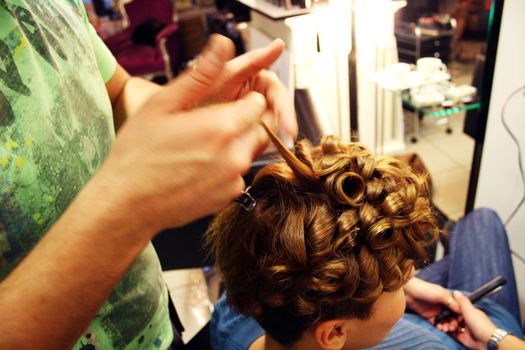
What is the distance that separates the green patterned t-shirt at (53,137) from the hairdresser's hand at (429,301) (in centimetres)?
78

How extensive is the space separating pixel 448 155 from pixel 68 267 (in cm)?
283

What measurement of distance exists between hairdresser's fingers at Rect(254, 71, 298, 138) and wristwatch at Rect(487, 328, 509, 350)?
2.92ft

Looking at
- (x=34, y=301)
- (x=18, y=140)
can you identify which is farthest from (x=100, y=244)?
(x=18, y=140)

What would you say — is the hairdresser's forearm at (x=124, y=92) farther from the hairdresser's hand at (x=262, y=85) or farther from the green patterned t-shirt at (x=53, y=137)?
the hairdresser's hand at (x=262, y=85)

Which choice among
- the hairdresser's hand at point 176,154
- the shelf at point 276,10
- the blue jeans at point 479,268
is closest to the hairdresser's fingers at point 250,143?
the hairdresser's hand at point 176,154

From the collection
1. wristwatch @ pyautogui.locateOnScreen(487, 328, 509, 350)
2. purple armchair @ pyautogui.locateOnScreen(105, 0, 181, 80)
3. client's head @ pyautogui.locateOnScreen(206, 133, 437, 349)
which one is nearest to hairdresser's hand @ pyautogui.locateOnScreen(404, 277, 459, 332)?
wristwatch @ pyautogui.locateOnScreen(487, 328, 509, 350)

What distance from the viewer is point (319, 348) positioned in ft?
2.50

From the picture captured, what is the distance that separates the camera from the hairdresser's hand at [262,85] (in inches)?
19.3

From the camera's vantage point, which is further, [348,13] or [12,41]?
[348,13]

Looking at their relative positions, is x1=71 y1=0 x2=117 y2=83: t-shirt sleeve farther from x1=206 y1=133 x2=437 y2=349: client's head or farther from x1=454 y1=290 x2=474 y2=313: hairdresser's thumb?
x1=454 y1=290 x2=474 y2=313: hairdresser's thumb

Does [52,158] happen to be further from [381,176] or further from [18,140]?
[381,176]

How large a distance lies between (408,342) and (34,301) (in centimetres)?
84

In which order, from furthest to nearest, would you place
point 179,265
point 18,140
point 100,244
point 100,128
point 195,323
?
point 195,323, point 179,265, point 100,128, point 18,140, point 100,244

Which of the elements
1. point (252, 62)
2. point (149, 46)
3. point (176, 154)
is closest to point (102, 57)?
point (252, 62)
